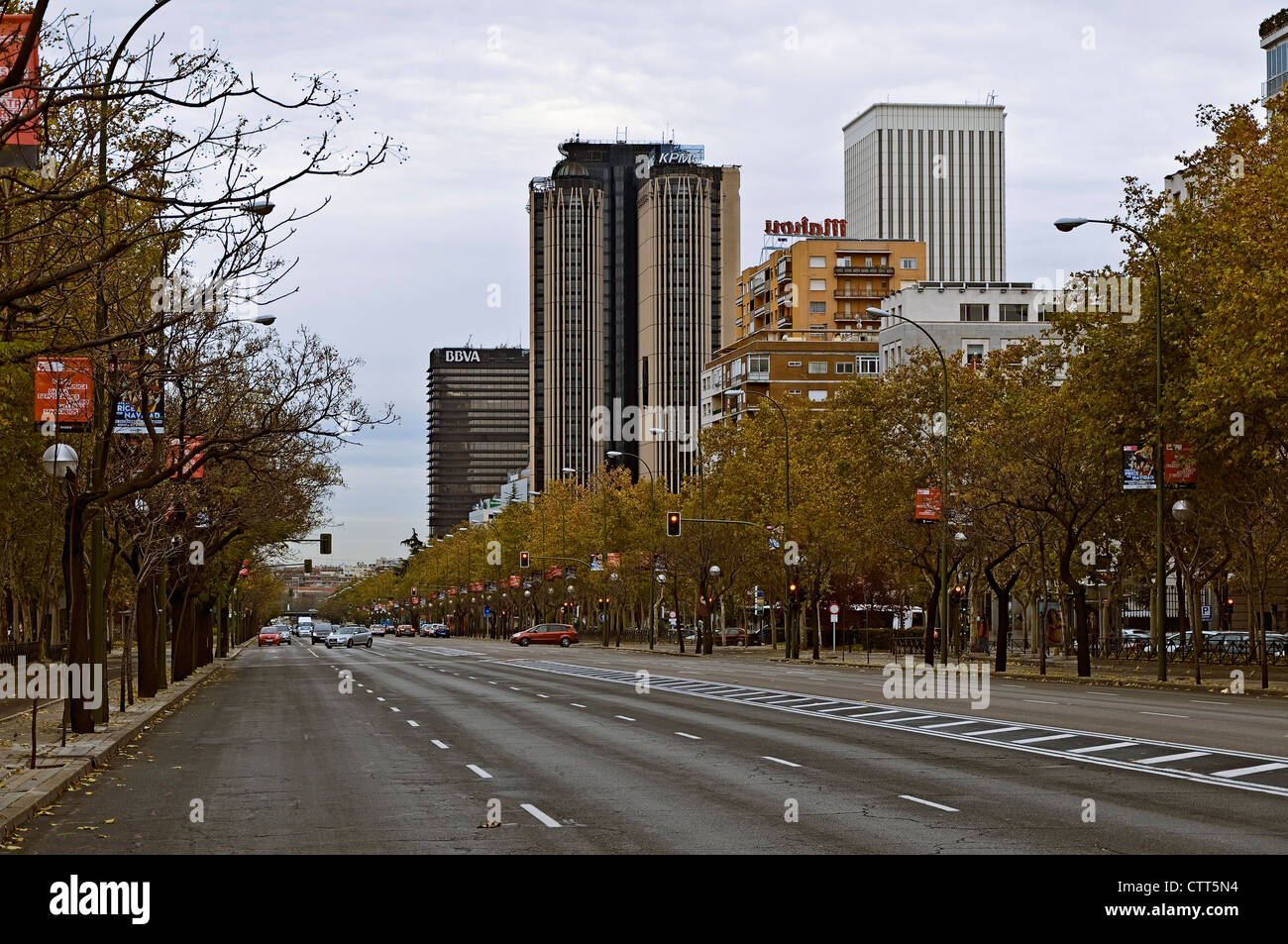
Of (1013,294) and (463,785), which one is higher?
(1013,294)

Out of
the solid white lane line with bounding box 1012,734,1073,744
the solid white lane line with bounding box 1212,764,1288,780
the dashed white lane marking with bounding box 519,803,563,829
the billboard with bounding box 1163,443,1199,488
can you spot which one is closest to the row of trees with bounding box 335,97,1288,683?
the billboard with bounding box 1163,443,1199,488

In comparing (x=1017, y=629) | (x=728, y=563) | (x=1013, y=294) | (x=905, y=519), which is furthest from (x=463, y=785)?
(x=1013, y=294)

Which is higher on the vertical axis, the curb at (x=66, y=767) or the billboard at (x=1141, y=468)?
the billboard at (x=1141, y=468)

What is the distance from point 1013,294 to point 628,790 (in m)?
106

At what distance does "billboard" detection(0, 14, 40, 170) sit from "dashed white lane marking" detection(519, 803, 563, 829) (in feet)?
24.9

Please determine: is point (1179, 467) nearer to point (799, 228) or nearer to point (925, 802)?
point (925, 802)

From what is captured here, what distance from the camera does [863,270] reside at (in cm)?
15250

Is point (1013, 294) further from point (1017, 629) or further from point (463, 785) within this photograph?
point (463, 785)

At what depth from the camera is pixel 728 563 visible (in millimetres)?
83188

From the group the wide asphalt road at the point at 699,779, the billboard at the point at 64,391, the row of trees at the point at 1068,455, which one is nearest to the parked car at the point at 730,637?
the row of trees at the point at 1068,455

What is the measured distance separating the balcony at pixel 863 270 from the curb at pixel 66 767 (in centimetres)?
12199

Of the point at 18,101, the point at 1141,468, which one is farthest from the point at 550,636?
the point at 18,101

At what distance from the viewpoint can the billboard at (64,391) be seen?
22.3m

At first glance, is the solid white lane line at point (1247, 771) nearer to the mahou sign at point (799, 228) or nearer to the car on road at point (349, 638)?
the car on road at point (349, 638)
